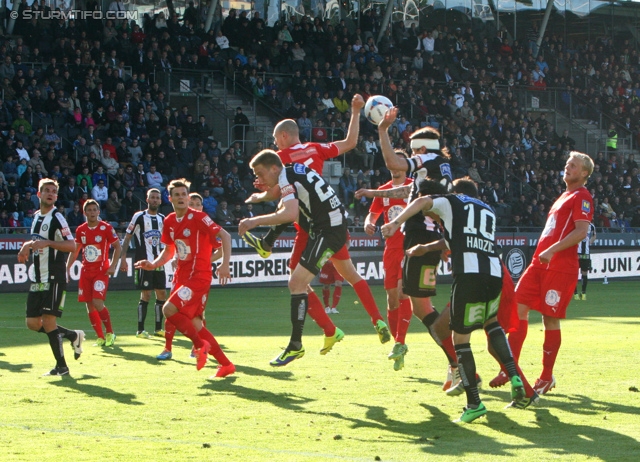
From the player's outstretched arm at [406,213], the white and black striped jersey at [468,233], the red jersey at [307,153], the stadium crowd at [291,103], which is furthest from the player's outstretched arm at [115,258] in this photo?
the stadium crowd at [291,103]

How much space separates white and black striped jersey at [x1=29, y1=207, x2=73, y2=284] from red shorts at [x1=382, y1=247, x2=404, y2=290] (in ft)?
11.5

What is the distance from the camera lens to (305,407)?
26.8 feet

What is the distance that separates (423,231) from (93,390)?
Answer: 3.52m

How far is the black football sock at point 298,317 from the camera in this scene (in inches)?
369

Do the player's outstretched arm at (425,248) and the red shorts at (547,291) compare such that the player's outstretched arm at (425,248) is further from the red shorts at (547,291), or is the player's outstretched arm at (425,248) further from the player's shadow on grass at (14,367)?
the player's shadow on grass at (14,367)

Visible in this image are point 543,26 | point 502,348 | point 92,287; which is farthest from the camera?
point 543,26

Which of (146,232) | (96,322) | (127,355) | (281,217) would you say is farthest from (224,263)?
(146,232)

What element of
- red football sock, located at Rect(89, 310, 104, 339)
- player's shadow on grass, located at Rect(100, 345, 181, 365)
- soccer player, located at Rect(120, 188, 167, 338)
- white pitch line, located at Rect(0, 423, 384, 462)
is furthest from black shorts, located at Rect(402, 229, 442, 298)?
soccer player, located at Rect(120, 188, 167, 338)

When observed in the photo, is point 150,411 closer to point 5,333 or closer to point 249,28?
point 5,333

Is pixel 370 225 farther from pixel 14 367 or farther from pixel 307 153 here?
pixel 14 367

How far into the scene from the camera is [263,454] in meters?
6.29

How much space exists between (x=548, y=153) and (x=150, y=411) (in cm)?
3154

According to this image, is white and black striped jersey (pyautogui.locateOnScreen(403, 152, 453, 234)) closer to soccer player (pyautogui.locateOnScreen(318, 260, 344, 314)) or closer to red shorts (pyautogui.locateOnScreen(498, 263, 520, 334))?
red shorts (pyautogui.locateOnScreen(498, 263, 520, 334))

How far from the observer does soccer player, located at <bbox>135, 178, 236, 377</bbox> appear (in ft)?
33.0
